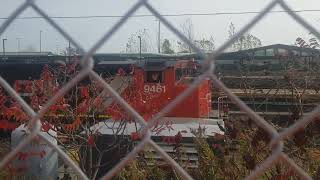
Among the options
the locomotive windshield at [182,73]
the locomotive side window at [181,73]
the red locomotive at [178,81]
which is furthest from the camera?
the locomotive side window at [181,73]

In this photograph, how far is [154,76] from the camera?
25.3 feet

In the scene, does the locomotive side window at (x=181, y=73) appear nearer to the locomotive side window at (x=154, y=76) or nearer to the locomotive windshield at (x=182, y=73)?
the locomotive windshield at (x=182, y=73)

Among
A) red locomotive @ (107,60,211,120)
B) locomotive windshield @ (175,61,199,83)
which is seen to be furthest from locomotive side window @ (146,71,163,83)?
locomotive windshield @ (175,61,199,83)

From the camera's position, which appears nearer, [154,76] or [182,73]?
[154,76]

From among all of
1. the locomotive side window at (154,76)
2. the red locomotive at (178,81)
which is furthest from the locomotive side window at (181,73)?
the locomotive side window at (154,76)

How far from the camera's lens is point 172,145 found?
4.23m

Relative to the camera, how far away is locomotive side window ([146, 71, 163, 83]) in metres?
7.40

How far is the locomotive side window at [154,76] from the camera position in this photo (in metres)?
7.40

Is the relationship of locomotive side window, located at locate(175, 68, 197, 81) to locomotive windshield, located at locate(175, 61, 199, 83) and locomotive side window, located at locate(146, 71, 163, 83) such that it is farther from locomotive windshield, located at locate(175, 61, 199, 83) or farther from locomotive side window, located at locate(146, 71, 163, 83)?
locomotive side window, located at locate(146, 71, 163, 83)

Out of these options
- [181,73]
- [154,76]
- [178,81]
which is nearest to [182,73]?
[181,73]

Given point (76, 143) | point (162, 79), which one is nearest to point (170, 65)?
point (162, 79)

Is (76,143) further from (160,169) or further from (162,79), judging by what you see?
(162,79)

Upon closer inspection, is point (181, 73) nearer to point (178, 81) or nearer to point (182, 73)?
point (182, 73)

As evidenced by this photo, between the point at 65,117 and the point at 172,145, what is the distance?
3.53 ft
